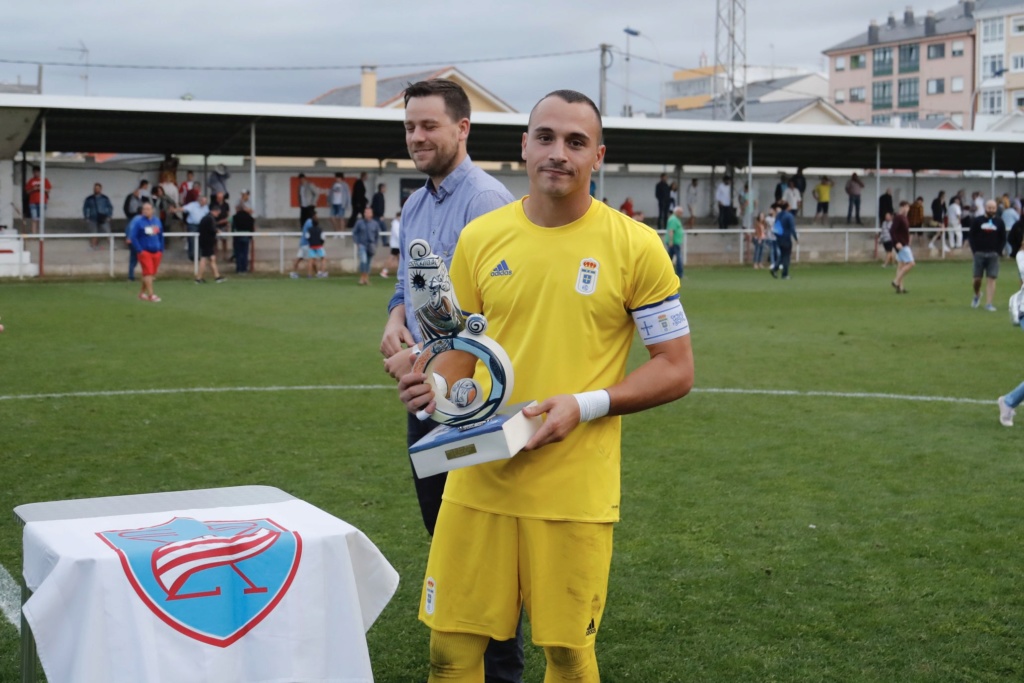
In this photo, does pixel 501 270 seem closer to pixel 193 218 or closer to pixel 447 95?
pixel 447 95

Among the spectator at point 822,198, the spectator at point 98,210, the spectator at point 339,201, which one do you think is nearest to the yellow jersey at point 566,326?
the spectator at point 98,210

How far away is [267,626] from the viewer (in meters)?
3.10

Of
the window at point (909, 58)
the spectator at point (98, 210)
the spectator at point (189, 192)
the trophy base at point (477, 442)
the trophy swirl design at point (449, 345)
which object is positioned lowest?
the trophy base at point (477, 442)

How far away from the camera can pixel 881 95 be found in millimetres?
136125

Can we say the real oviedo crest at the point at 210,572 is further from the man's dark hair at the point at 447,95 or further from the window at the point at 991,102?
the window at the point at 991,102

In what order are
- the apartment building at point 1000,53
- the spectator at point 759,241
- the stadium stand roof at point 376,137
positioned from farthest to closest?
the apartment building at point 1000,53 → the spectator at point 759,241 → the stadium stand roof at point 376,137

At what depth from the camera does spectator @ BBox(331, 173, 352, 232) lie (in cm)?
3538

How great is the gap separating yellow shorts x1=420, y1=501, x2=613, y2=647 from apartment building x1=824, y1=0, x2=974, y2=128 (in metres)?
122

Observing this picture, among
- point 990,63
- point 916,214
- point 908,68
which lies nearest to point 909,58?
point 908,68

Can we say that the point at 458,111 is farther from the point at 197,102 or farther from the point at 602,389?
the point at 197,102

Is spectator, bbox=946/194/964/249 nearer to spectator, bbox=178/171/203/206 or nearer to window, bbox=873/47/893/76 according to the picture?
spectator, bbox=178/171/203/206

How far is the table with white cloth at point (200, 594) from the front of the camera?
2.90 m

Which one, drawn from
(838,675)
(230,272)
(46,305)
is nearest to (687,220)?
(230,272)

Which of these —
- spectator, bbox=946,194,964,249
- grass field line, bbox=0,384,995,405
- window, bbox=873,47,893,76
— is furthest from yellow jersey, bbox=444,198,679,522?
window, bbox=873,47,893,76
